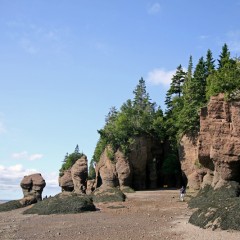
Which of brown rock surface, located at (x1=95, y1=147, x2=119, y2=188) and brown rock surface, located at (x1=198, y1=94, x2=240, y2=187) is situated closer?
brown rock surface, located at (x1=198, y1=94, x2=240, y2=187)

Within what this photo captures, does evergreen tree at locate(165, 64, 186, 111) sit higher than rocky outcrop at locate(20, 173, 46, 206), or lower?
higher

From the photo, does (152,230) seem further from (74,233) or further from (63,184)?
(63,184)

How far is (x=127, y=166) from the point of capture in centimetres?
6309

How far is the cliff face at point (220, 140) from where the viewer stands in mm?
38625

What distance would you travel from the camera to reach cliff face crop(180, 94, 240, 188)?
3862cm

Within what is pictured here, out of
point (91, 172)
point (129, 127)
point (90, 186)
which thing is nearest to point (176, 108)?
point (129, 127)

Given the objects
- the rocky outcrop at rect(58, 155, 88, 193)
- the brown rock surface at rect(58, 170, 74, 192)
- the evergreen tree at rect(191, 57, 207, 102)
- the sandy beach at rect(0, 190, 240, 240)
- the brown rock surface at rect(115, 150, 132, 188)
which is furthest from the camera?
the brown rock surface at rect(58, 170, 74, 192)

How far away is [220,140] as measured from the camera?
131 feet

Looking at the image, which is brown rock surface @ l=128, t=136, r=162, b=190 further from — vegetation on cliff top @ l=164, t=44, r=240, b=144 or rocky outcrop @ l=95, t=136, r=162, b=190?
vegetation on cliff top @ l=164, t=44, r=240, b=144

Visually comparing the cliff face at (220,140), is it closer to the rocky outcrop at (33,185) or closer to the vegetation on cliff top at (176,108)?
the vegetation on cliff top at (176,108)

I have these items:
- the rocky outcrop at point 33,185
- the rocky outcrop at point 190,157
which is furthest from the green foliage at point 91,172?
the rocky outcrop at point 190,157

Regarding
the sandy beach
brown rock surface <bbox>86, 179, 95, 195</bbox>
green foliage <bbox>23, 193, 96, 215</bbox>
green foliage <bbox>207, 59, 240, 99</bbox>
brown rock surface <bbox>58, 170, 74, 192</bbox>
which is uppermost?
green foliage <bbox>207, 59, 240, 99</bbox>

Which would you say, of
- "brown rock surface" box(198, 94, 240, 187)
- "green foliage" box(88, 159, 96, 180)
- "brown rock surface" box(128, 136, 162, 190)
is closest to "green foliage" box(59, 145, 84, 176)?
"green foliage" box(88, 159, 96, 180)

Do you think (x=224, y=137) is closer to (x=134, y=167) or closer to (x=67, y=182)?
(x=134, y=167)
